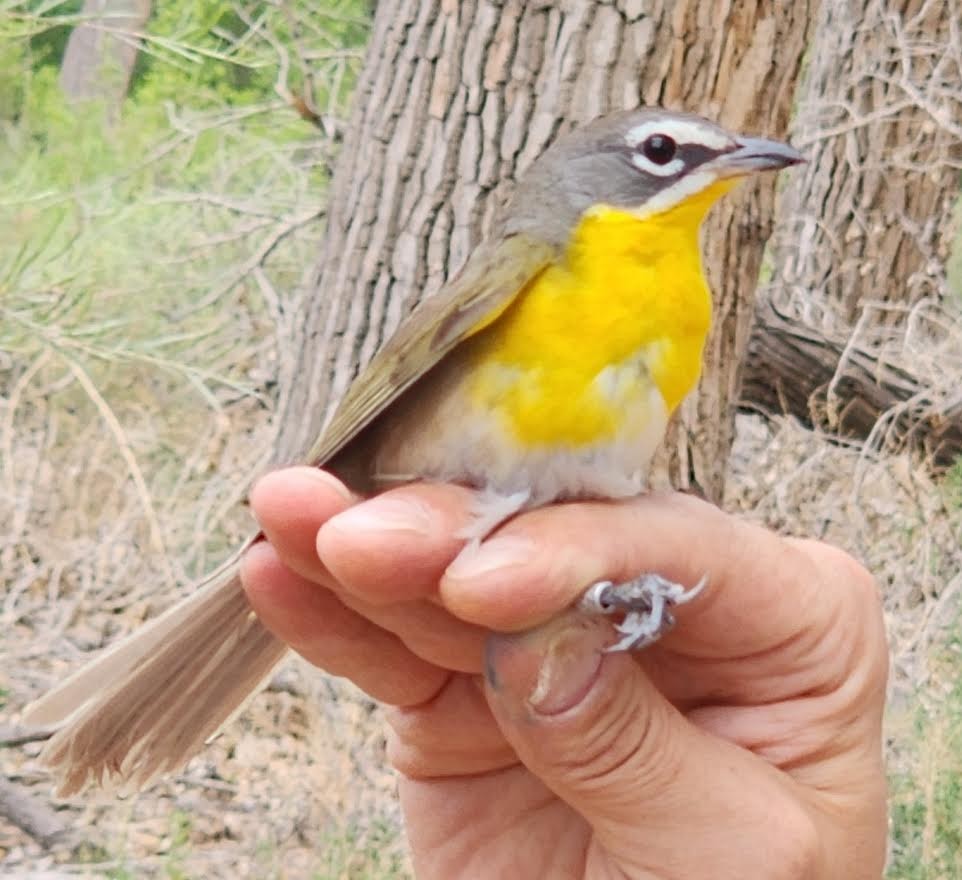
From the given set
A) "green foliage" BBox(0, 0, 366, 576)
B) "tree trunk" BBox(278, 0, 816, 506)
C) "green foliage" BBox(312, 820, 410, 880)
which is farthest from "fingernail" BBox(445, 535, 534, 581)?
"green foliage" BBox(0, 0, 366, 576)

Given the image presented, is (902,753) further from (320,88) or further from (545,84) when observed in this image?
(320,88)

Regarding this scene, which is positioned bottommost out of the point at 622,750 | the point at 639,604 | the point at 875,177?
the point at 622,750

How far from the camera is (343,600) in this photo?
132 cm

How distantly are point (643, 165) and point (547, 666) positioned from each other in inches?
21.8

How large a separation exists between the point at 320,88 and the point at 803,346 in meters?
1.60

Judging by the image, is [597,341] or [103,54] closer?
[597,341]

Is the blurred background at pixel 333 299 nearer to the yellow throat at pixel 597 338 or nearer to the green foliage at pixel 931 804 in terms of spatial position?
the green foliage at pixel 931 804

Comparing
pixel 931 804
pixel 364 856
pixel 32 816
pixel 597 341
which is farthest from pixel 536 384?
pixel 32 816

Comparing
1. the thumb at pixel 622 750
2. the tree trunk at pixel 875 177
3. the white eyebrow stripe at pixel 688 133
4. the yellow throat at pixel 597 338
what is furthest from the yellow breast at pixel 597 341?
the tree trunk at pixel 875 177

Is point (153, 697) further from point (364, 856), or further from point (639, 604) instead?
point (364, 856)

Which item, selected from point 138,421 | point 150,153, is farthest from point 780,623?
point 150,153

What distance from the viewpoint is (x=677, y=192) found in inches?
50.3

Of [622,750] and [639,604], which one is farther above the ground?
[639,604]

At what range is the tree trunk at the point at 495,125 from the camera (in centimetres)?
224
